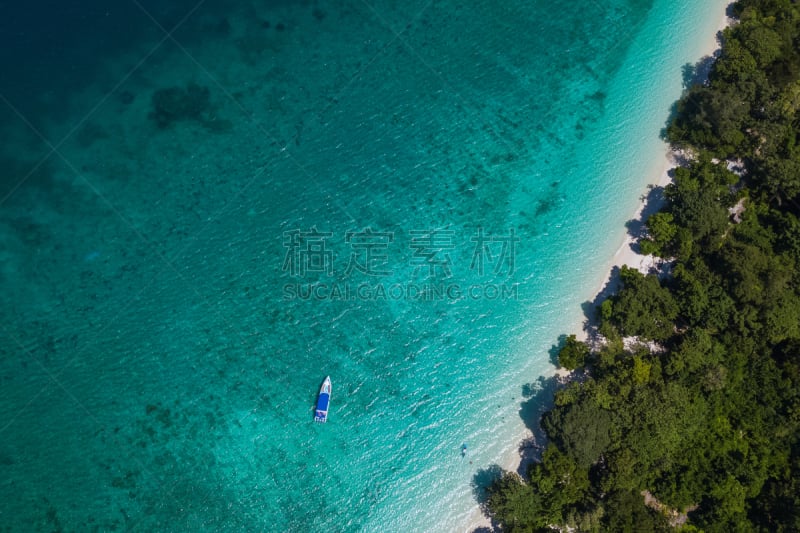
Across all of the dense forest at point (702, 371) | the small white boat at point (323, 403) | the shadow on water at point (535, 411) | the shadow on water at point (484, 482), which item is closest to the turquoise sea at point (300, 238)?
the shadow on water at point (535, 411)

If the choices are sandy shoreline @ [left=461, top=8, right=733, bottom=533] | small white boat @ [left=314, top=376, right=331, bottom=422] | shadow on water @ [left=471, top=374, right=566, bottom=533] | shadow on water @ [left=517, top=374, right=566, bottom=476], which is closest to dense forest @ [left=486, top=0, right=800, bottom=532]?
sandy shoreline @ [left=461, top=8, right=733, bottom=533]

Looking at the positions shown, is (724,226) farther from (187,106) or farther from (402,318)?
(187,106)

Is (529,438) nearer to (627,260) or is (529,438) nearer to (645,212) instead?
(627,260)

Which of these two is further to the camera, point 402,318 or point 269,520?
point 402,318

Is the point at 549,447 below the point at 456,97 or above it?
below

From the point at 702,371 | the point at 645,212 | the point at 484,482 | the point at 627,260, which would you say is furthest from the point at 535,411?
the point at 645,212

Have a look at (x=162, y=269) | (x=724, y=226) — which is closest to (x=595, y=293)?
(x=724, y=226)
